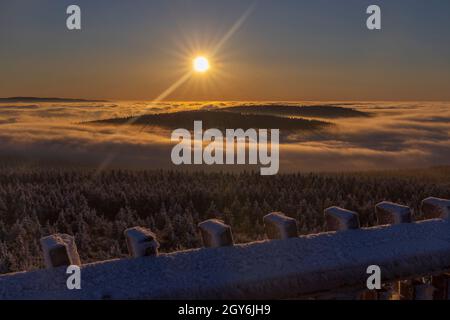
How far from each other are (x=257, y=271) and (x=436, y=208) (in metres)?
2.50

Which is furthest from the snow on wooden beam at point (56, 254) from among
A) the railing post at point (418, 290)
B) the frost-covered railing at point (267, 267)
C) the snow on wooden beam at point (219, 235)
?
the railing post at point (418, 290)

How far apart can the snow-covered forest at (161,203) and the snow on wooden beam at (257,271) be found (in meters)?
3.85

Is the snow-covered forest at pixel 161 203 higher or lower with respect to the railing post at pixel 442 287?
higher

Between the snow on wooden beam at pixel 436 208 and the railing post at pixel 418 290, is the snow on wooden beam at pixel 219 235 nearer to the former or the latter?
the railing post at pixel 418 290

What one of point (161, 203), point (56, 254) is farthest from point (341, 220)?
point (161, 203)

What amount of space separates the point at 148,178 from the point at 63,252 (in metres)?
11.8

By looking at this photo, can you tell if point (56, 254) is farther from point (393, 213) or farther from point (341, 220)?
point (393, 213)

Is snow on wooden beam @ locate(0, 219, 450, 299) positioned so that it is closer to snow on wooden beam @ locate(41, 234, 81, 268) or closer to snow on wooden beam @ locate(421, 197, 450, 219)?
snow on wooden beam @ locate(41, 234, 81, 268)

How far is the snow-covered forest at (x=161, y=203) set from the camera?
8562 mm

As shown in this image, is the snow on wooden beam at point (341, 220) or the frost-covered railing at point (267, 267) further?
the snow on wooden beam at point (341, 220)

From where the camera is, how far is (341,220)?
4.66 m

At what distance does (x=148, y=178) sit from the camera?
15.5 m
